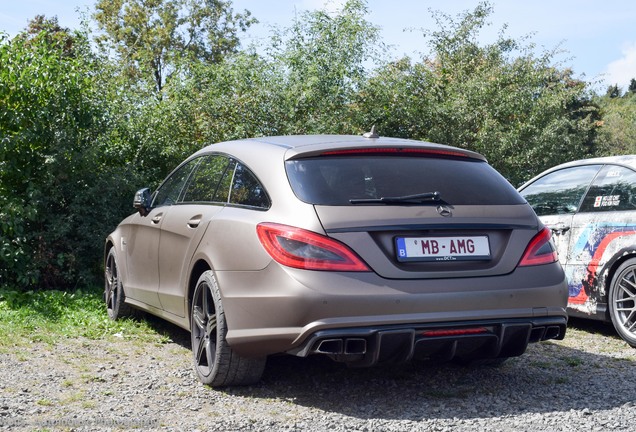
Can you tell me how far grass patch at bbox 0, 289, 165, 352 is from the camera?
711 cm

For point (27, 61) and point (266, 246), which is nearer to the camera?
point (266, 246)

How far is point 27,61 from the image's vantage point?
988 centimetres

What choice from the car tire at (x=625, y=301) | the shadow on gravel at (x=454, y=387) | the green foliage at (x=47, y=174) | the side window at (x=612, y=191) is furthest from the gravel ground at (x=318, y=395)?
the green foliage at (x=47, y=174)

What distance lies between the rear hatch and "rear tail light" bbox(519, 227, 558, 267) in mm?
43

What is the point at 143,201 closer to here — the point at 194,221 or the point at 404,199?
the point at 194,221

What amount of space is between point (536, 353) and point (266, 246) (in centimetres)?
286

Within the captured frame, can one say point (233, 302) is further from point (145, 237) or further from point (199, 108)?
point (199, 108)

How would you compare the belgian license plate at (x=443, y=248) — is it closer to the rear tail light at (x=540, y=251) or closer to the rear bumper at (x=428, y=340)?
the rear tail light at (x=540, y=251)

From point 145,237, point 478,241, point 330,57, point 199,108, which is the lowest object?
point 145,237

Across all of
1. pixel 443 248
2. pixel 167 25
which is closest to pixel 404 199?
pixel 443 248

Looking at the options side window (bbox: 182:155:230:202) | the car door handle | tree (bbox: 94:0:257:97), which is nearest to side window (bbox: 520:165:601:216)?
side window (bbox: 182:155:230:202)

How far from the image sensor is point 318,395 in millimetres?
4988

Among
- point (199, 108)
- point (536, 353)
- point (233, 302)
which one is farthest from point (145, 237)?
point (199, 108)

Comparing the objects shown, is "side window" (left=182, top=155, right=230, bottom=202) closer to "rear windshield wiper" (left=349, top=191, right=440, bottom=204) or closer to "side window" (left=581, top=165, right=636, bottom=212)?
"rear windshield wiper" (left=349, top=191, right=440, bottom=204)
